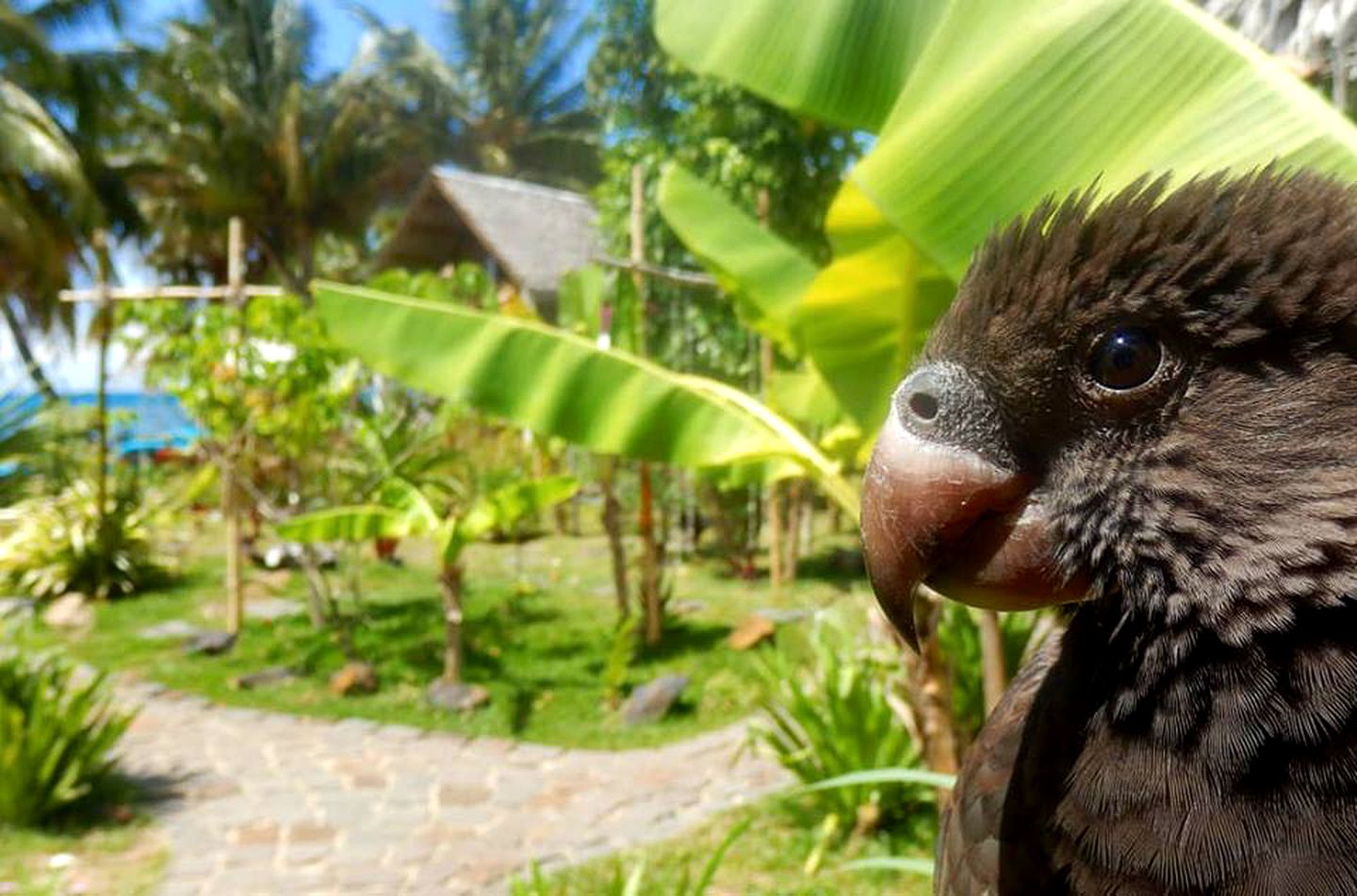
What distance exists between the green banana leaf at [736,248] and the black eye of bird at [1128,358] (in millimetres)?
1833

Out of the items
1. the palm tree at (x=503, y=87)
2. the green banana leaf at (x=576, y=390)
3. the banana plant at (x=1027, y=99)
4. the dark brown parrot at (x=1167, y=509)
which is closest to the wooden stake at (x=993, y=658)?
the green banana leaf at (x=576, y=390)

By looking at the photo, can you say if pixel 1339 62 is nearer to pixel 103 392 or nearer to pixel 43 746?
pixel 43 746

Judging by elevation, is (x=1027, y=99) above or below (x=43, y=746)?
above

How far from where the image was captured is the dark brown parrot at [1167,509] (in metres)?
0.91

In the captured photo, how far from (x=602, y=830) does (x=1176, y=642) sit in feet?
11.7

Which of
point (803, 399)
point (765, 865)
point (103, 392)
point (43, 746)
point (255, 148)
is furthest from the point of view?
point (255, 148)

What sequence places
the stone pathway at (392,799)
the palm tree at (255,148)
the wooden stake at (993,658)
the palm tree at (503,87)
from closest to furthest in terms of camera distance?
the wooden stake at (993,658)
the stone pathway at (392,799)
the palm tree at (255,148)
the palm tree at (503,87)

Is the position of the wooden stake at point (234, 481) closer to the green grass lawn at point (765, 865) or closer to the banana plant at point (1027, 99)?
the green grass lawn at point (765, 865)

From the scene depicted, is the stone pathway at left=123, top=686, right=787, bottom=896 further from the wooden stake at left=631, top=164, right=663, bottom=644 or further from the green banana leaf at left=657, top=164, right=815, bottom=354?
the green banana leaf at left=657, top=164, right=815, bottom=354

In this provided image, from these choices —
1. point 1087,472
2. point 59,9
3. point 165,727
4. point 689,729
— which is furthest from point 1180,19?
point 59,9

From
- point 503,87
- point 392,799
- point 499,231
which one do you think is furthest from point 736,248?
point 503,87

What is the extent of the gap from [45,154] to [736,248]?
1846 centimetres

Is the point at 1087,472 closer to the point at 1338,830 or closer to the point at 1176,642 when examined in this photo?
the point at 1176,642

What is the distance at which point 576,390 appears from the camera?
2879mm
